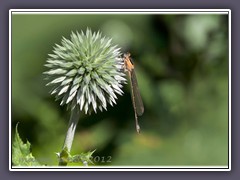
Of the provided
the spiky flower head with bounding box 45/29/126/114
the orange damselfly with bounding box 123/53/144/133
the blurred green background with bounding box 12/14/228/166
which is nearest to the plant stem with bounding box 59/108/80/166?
the spiky flower head with bounding box 45/29/126/114

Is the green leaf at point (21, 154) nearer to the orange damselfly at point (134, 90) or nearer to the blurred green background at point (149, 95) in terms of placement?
the blurred green background at point (149, 95)

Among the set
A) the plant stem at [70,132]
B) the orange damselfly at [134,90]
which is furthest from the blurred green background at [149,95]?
the plant stem at [70,132]

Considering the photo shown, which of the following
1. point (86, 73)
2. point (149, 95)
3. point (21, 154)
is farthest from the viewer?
point (149, 95)

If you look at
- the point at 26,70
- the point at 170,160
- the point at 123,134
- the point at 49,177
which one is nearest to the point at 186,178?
the point at 170,160

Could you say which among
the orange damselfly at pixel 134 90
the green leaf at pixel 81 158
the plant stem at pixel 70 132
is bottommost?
the green leaf at pixel 81 158

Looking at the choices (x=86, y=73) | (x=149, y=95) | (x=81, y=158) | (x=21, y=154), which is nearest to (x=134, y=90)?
(x=149, y=95)

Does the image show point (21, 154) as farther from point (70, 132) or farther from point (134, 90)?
point (134, 90)
